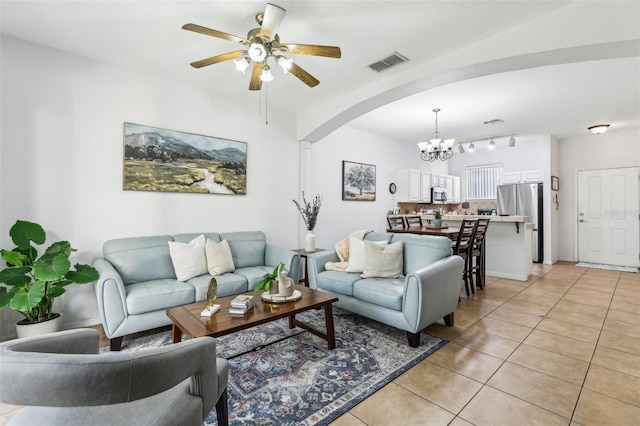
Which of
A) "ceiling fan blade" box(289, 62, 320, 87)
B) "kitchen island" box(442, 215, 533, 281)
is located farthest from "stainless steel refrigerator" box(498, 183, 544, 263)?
"ceiling fan blade" box(289, 62, 320, 87)

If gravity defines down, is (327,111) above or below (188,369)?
above

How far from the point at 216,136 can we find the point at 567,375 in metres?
4.33

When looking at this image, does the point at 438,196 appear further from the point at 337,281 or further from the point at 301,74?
the point at 301,74

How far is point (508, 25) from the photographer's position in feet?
8.05

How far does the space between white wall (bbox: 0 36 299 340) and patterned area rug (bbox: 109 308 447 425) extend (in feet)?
4.30

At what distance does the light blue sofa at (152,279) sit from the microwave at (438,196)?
16.0ft

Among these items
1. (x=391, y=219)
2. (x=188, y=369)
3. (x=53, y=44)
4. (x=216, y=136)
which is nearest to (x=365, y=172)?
(x=391, y=219)

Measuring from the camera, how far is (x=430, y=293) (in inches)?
102

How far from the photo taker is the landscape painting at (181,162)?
3328 millimetres

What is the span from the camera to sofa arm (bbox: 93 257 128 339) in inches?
95.9

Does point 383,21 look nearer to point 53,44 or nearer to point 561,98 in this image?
point 53,44

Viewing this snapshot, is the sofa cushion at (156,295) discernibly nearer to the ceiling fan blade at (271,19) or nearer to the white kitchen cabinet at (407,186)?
the ceiling fan blade at (271,19)

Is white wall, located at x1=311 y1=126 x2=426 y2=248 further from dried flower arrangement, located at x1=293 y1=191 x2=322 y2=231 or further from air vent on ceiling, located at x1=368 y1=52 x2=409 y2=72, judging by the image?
air vent on ceiling, located at x1=368 y1=52 x2=409 y2=72

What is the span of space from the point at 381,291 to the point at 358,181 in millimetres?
3418
